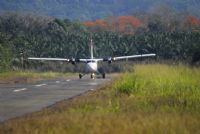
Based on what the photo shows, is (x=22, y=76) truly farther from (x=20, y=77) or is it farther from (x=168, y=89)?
(x=168, y=89)

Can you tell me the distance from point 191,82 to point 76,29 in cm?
11073

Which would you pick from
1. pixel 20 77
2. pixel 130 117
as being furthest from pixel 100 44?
pixel 130 117

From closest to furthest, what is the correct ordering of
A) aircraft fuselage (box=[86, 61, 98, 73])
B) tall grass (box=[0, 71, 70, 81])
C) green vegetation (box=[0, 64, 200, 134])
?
1. green vegetation (box=[0, 64, 200, 134])
2. tall grass (box=[0, 71, 70, 81])
3. aircraft fuselage (box=[86, 61, 98, 73])

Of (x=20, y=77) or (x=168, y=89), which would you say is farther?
(x=20, y=77)

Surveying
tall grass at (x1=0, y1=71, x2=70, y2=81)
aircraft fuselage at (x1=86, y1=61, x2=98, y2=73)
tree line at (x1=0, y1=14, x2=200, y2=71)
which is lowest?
tall grass at (x1=0, y1=71, x2=70, y2=81)

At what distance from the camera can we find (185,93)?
17766 mm

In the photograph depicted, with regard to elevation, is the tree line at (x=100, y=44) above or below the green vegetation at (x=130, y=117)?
above

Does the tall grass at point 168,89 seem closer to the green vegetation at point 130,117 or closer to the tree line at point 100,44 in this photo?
the green vegetation at point 130,117

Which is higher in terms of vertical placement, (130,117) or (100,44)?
(100,44)

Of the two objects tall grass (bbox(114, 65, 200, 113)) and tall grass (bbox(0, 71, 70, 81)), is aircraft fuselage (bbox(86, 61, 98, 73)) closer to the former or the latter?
tall grass (bbox(0, 71, 70, 81))

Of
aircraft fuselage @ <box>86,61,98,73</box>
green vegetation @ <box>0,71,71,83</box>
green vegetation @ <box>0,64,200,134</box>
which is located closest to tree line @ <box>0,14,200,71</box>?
green vegetation @ <box>0,71,71,83</box>

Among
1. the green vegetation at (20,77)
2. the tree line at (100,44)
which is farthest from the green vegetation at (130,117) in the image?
the tree line at (100,44)

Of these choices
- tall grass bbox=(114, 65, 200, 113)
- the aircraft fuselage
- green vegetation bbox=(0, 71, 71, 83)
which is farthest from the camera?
the aircraft fuselage

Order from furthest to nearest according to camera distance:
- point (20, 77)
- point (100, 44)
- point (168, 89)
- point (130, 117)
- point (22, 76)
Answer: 1. point (100, 44)
2. point (22, 76)
3. point (20, 77)
4. point (168, 89)
5. point (130, 117)
